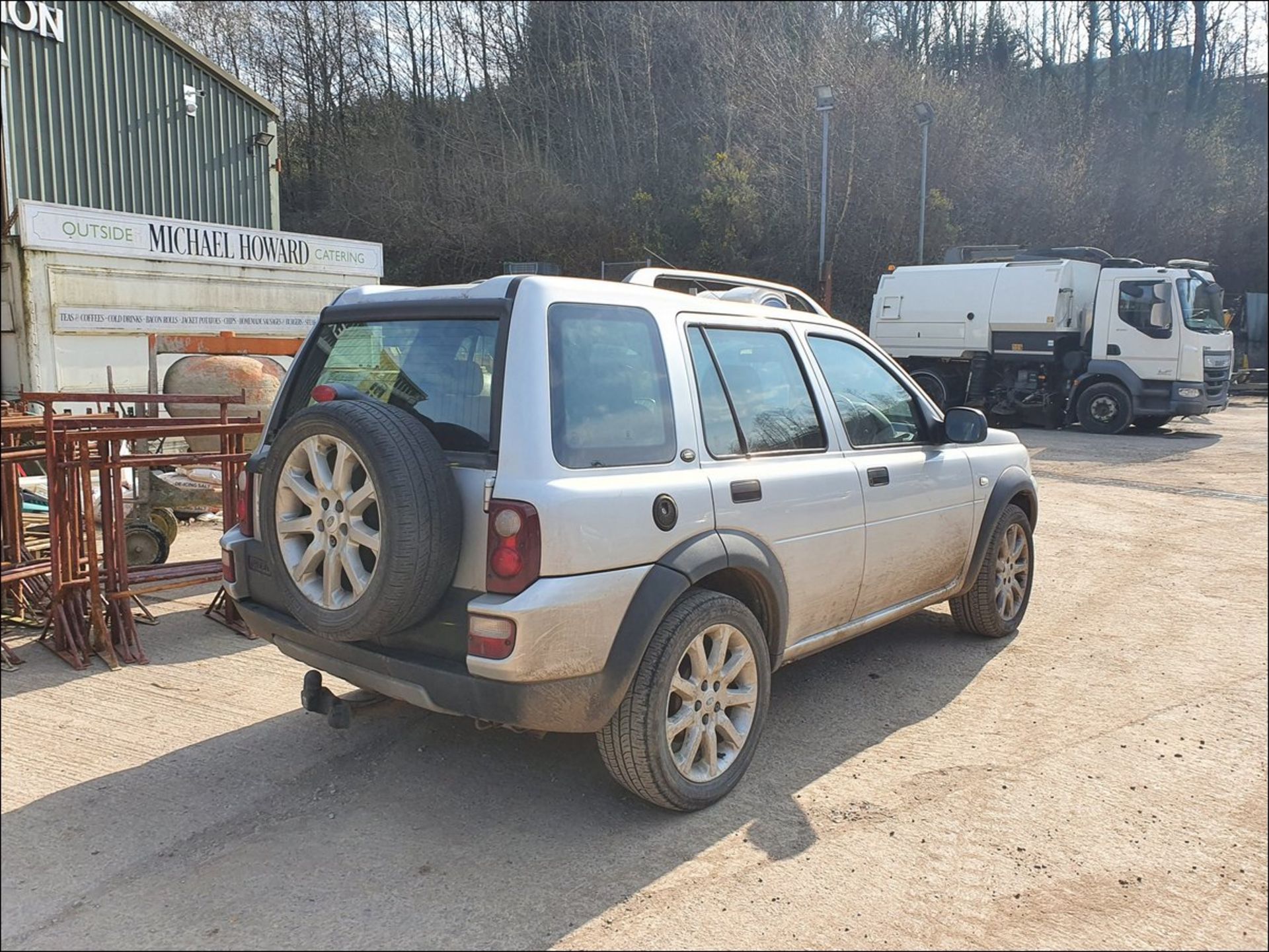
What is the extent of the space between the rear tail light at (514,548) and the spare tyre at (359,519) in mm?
155

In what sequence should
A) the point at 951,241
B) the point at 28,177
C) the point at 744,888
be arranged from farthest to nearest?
the point at 951,241 < the point at 28,177 < the point at 744,888

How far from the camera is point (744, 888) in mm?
2939

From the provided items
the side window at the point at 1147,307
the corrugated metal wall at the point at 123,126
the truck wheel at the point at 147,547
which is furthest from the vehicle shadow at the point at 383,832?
the corrugated metal wall at the point at 123,126

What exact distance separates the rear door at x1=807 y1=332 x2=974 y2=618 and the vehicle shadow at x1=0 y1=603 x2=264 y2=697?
10.8 feet

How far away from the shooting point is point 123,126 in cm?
1642

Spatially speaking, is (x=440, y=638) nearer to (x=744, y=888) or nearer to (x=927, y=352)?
(x=744, y=888)

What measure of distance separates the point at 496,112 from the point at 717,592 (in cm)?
3109

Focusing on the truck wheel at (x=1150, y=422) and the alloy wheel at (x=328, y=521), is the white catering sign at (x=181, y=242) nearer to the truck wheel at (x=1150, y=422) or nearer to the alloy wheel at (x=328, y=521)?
the alloy wheel at (x=328, y=521)

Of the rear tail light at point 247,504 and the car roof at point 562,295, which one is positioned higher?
the car roof at point 562,295

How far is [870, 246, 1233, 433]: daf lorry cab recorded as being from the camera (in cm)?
1616

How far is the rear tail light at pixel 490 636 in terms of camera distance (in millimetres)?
2852

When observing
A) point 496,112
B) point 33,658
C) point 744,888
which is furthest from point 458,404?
point 496,112

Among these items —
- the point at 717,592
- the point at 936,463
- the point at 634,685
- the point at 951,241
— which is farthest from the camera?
the point at 951,241

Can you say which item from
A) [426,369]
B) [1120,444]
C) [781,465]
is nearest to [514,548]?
[426,369]
